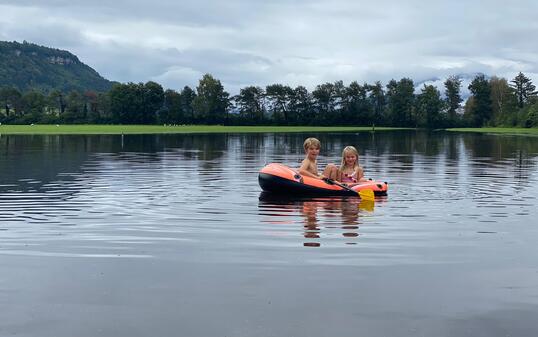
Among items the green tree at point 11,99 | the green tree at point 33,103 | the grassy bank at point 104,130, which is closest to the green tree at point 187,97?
the green tree at point 33,103

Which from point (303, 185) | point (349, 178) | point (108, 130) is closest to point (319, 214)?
point (303, 185)

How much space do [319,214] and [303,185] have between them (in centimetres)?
334

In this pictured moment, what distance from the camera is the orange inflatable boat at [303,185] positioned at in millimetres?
18859

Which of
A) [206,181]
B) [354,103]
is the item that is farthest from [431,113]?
[206,181]

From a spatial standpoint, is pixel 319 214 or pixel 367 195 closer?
pixel 319 214

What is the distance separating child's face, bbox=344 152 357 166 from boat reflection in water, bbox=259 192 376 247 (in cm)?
164

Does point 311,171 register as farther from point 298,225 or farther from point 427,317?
point 427,317

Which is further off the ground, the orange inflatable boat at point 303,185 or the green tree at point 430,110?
the green tree at point 430,110

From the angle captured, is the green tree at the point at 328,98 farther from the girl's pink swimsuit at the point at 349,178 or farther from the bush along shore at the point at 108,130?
the girl's pink swimsuit at the point at 349,178

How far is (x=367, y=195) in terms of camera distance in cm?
1848

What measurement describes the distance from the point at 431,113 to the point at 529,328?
146214 mm

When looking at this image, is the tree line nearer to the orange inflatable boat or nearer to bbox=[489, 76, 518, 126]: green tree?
bbox=[489, 76, 518, 126]: green tree

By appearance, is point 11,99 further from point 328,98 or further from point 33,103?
point 328,98

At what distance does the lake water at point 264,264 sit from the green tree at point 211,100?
12639cm
